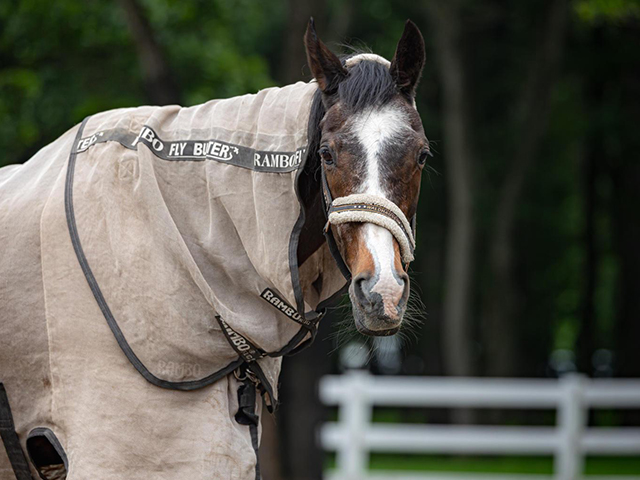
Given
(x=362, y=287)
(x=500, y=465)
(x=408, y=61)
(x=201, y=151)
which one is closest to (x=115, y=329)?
(x=201, y=151)

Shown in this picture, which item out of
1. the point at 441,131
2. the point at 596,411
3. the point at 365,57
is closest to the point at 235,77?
the point at 365,57

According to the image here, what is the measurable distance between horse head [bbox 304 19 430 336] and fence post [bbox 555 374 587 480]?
8064 mm

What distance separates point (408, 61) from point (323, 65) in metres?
0.29

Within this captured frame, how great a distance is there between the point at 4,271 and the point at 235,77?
7.11 m

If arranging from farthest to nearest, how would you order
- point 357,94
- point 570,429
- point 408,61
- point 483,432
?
point 483,432 → point 570,429 → point 408,61 → point 357,94

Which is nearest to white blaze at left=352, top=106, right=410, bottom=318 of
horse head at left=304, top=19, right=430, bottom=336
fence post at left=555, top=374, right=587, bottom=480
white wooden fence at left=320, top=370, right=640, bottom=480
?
horse head at left=304, top=19, right=430, bottom=336

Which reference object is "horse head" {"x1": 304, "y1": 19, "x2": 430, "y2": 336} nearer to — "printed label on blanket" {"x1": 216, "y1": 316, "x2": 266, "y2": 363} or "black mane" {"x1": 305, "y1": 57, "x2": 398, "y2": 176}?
"black mane" {"x1": 305, "y1": 57, "x2": 398, "y2": 176}

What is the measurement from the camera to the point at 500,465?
530 inches

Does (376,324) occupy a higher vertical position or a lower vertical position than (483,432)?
lower

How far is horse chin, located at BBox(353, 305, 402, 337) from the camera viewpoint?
2.54 meters

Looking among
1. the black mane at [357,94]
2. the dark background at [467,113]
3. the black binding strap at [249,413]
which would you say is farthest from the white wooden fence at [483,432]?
the black mane at [357,94]

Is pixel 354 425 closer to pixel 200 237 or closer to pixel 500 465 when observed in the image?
pixel 500 465

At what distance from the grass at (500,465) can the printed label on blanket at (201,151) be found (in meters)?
10.0

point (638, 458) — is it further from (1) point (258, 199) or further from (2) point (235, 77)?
(1) point (258, 199)
